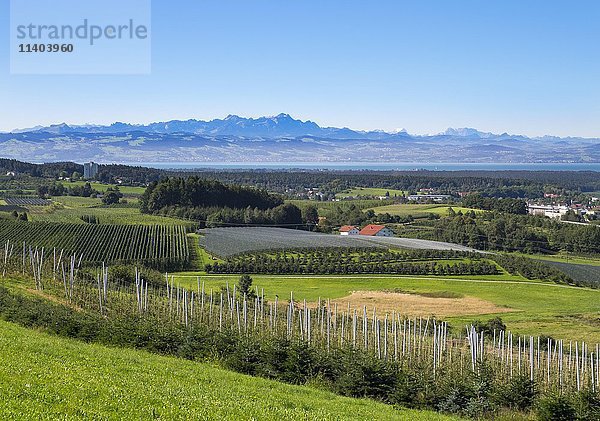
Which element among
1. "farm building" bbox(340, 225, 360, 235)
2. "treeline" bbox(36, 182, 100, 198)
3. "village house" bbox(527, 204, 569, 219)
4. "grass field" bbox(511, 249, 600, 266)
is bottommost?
"grass field" bbox(511, 249, 600, 266)

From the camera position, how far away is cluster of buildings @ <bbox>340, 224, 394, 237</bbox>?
81269 millimetres

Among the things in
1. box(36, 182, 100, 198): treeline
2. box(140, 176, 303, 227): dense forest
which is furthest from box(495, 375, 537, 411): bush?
box(36, 182, 100, 198): treeline

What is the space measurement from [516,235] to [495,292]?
97.1 feet

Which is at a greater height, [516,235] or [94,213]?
[94,213]

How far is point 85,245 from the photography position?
183 feet

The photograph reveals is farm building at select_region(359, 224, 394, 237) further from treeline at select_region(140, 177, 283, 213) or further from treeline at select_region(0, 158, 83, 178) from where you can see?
treeline at select_region(0, 158, 83, 178)

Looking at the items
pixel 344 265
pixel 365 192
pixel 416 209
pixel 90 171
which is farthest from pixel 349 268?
pixel 365 192

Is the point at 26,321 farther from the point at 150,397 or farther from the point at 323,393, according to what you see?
the point at 150,397

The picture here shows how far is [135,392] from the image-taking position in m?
11.3

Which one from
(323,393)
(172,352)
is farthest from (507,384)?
(172,352)

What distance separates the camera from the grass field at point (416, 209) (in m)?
104

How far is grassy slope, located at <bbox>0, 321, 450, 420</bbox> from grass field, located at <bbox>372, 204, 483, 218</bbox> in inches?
3428

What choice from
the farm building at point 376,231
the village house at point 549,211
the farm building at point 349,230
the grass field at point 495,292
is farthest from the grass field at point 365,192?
the grass field at point 495,292

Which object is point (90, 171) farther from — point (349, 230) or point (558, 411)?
point (558, 411)
